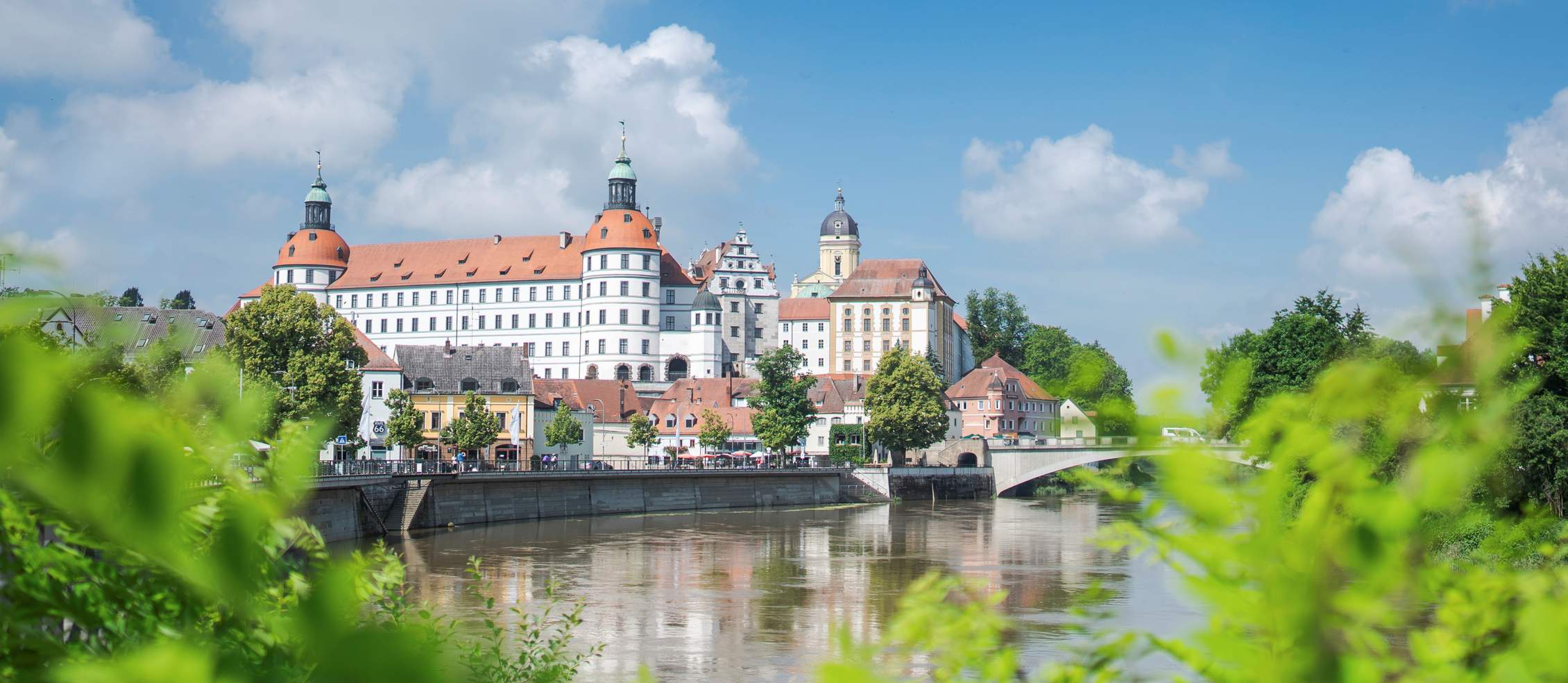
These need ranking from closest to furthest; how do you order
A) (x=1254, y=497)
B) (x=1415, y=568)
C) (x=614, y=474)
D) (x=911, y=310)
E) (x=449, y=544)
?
(x=1254, y=497)
(x=1415, y=568)
(x=449, y=544)
(x=614, y=474)
(x=911, y=310)

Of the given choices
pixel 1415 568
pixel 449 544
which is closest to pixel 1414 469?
pixel 1415 568

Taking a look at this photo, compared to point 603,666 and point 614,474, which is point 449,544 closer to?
point 614,474

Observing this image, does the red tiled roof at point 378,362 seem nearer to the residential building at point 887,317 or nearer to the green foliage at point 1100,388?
the residential building at point 887,317

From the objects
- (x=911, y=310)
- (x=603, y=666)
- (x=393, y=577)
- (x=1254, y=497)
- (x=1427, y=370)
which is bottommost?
(x=603, y=666)

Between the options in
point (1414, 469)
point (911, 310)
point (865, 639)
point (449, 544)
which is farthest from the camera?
point (911, 310)

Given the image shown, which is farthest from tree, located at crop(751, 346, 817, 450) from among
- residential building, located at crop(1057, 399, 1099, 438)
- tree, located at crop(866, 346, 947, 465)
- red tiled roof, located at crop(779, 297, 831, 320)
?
residential building, located at crop(1057, 399, 1099, 438)

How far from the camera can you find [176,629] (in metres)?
1.52

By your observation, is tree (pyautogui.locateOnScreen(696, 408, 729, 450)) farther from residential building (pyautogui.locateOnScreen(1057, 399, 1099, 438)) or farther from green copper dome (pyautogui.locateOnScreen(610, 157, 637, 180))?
residential building (pyautogui.locateOnScreen(1057, 399, 1099, 438))

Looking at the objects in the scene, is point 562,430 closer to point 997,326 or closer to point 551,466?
point 551,466

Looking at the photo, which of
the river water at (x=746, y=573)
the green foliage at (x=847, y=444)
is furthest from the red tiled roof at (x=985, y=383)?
the river water at (x=746, y=573)

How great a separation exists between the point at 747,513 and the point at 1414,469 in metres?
64.1

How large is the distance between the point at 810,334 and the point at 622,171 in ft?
78.0

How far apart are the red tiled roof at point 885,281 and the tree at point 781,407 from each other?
4415 centimetres

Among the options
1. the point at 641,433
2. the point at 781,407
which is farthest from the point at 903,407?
the point at 641,433
